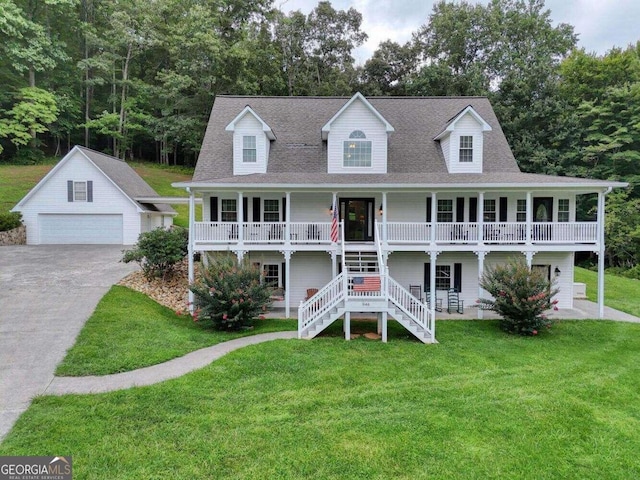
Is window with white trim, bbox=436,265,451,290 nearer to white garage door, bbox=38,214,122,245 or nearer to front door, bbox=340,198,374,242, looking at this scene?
front door, bbox=340,198,374,242

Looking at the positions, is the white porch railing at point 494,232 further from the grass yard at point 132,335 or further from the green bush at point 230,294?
the grass yard at point 132,335

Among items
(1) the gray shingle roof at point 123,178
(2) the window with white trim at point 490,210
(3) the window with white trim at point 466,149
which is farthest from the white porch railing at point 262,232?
(1) the gray shingle roof at point 123,178

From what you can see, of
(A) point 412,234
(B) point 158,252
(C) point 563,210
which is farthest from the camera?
(B) point 158,252

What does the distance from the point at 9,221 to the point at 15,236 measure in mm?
1029

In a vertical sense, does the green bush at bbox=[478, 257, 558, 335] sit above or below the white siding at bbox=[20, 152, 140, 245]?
below

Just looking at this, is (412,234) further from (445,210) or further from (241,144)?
(241,144)

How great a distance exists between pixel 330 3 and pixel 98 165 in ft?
112

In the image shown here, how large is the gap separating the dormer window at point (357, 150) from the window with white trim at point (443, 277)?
18.8ft

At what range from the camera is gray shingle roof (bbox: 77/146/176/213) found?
2406cm

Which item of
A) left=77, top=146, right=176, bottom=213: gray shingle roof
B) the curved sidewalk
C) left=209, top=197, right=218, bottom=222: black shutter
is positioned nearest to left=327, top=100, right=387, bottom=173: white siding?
left=209, top=197, right=218, bottom=222: black shutter

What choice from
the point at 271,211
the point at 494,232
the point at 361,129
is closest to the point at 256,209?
→ the point at 271,211

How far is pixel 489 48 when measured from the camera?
123 feet

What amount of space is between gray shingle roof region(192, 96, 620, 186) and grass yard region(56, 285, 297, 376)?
532 cm

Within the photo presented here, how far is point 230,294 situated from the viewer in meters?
11.4
